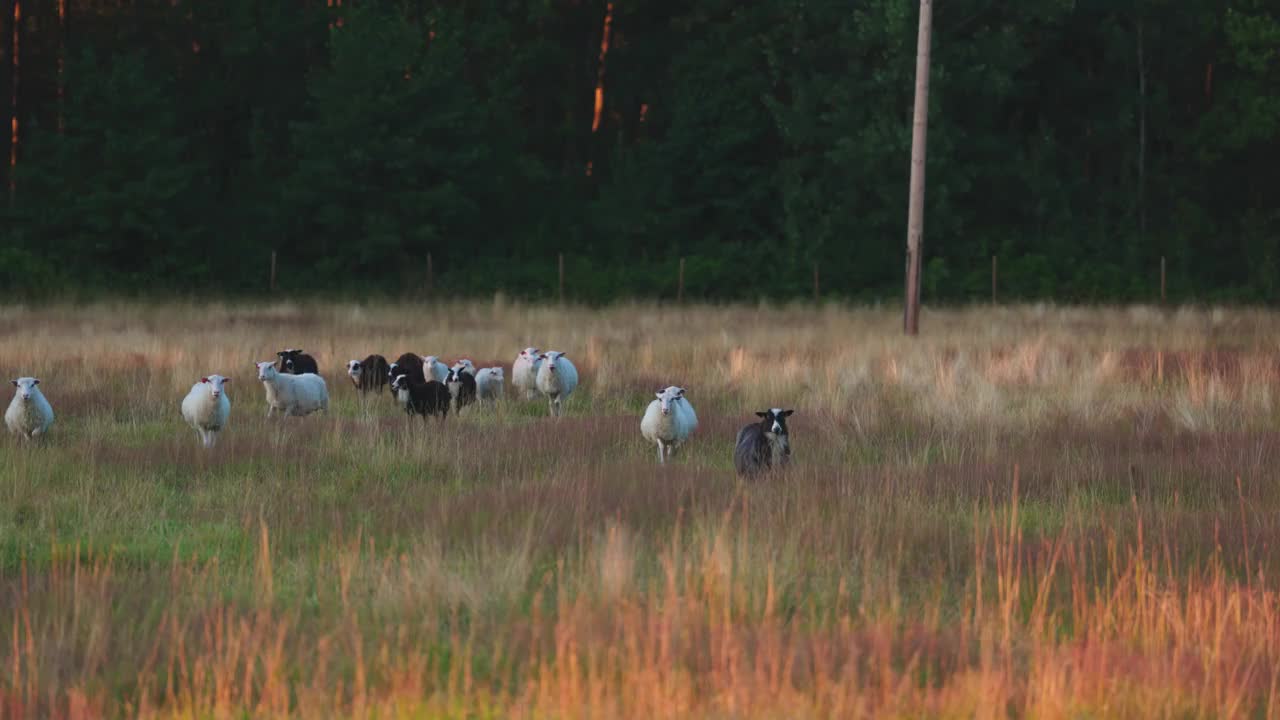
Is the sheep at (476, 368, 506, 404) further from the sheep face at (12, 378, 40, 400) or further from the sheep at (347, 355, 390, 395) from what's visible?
the sheep face at (12, 378, 40, 400)

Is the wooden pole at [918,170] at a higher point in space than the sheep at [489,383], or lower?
higher

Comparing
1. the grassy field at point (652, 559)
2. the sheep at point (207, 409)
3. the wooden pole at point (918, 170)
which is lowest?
the grassy field at point (652, 559)

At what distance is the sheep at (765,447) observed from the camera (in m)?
10.8

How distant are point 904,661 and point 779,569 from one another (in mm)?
1409

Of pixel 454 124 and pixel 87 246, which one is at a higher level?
pixel 454 124

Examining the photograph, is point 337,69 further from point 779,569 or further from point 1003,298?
point 779,569

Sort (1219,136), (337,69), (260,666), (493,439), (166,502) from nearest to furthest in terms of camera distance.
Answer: (260,666), (166,502), (493,439), (337,69), (1219,136)

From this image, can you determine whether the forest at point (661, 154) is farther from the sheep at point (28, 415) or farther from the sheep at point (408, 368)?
the sheep at point (28, 415)

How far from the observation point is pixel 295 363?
18.1 m

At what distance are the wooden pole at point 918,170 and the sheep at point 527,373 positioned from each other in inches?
389

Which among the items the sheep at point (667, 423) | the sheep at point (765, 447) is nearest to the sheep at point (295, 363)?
the sheep at point (667, 423)

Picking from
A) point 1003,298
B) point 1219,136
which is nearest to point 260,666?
point 1003,298

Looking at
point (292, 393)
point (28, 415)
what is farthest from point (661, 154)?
point (28, 415)

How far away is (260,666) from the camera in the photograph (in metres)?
5.89
